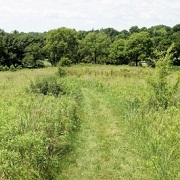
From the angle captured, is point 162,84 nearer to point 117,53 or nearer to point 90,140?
point 90,140

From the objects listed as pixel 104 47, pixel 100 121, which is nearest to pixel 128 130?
pixel 100 121

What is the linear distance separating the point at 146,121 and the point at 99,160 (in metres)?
2.48

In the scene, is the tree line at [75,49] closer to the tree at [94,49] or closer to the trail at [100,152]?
the tree at [94,49]

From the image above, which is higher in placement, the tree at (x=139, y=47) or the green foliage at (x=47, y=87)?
the tree at (x=139, y=47)

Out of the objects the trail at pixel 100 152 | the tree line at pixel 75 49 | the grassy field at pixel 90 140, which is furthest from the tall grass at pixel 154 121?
the tree line at pixel 75 49

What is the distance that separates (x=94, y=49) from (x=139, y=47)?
8737 mm

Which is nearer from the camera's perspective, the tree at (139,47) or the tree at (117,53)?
the tree at (139,47)

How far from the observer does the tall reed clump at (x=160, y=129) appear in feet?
20.0

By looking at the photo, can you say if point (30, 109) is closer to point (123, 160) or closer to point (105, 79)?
point (123, 160)

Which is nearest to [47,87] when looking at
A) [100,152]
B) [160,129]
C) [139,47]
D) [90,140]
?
[90,140]

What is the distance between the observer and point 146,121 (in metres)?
10.1

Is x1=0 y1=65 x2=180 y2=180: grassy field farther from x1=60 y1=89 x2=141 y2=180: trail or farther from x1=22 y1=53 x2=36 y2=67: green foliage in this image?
x1=22 y1=53 x2=36 y2=67: green foliage

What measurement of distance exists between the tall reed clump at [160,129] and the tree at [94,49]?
44.0 m

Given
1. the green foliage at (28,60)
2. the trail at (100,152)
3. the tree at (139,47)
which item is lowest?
the trail at (100,152)
